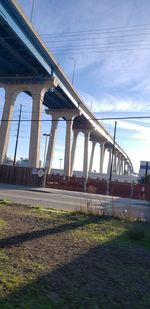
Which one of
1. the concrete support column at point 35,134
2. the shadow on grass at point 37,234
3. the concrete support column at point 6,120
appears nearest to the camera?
the shadow on grass at point 37,234

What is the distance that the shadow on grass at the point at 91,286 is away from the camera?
14.1 ft

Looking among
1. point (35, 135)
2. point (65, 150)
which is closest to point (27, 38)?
point (35, 135)

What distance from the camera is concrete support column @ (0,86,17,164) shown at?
46.2 metres

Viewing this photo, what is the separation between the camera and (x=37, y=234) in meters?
8.31

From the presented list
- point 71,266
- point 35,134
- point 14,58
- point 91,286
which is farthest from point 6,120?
point 91,286

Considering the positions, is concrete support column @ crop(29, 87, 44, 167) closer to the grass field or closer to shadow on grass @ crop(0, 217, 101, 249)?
shadow on grass @ crop(0, 217, 101, 249)

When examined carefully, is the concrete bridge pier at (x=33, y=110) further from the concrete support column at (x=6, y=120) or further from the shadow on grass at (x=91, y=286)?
the shadow on grass at (x=91, y=286)

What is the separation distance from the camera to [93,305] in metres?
4.35

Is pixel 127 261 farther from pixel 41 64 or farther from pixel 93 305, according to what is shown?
pixel 41 64

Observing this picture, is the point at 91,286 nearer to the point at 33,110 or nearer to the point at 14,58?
the point at 14,58

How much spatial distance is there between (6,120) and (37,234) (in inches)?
1539

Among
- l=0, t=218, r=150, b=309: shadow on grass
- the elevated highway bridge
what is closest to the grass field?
l=0, t=218, r=150, b=309: shadow on grass

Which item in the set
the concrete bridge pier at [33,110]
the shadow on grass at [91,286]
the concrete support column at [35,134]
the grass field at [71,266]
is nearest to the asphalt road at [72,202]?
the grass field at [71,266]

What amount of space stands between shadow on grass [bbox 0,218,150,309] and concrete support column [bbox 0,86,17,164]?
1570 inches
